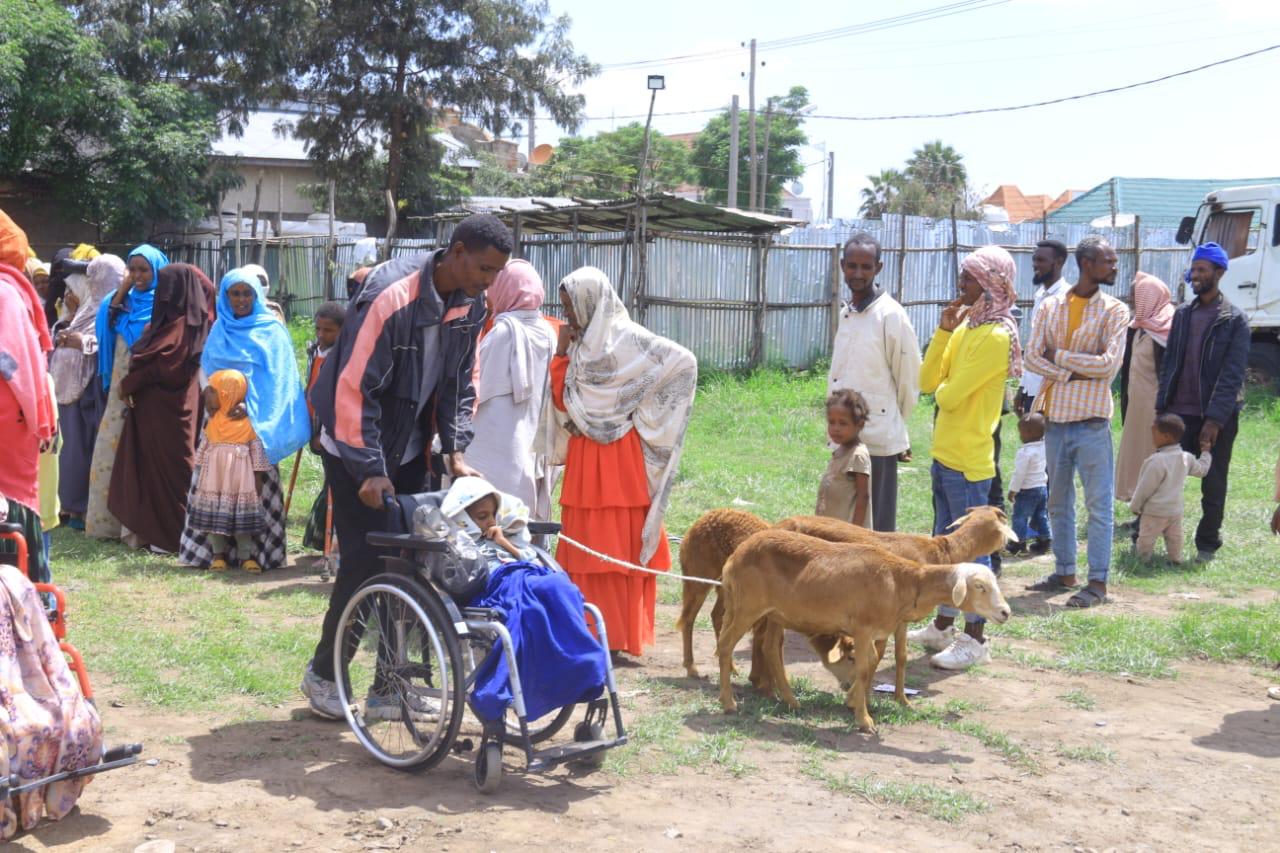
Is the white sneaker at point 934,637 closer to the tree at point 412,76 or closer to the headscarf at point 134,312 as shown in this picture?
the headscarf at point 134,312

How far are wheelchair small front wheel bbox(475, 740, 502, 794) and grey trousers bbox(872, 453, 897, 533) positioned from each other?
2.94m

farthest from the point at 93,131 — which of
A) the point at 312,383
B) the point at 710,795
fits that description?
the point at 710,795

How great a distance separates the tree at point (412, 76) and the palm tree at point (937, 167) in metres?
27.2

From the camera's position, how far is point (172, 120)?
2861 centimetres

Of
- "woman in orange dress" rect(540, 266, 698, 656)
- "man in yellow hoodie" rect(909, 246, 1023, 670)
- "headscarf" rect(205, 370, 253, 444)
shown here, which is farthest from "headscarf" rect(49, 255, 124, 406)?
"man in yellow hoodie" rect(909, 246, 1023, 670)

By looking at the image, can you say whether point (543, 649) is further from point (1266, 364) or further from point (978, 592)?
point (1266, 364)

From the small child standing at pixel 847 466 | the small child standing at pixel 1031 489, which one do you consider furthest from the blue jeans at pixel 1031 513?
the small child standing at pixel 847 466

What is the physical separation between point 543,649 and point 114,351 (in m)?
5.99

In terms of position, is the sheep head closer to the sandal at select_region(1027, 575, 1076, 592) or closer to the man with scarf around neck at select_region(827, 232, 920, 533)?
the man with scarf around neck at select_region(827, 232, 920, 533)

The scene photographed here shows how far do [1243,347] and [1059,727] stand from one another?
4.23 m

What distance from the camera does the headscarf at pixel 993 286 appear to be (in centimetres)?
629

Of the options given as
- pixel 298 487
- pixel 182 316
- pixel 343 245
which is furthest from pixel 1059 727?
pixel 343 245

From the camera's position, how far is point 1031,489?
8.70 meters

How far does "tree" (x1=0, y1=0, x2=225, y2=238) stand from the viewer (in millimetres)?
25703
